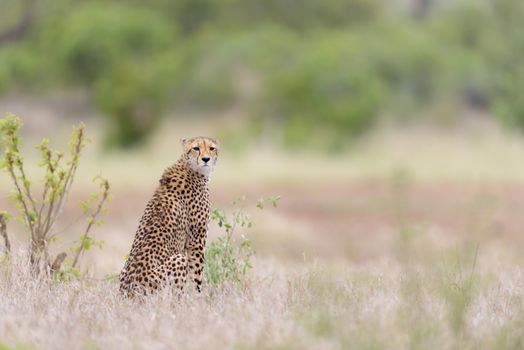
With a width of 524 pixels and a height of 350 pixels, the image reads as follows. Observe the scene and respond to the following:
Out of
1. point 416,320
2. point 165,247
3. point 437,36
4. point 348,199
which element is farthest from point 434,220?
point 437,36

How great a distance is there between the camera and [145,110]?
28.2 meters

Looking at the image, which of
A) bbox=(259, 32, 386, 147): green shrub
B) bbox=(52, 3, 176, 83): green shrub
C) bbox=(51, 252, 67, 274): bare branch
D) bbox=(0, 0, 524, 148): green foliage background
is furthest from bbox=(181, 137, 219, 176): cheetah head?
bbox=(52, 3, 176, 83): green shrub

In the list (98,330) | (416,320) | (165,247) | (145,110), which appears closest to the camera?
(416,320)

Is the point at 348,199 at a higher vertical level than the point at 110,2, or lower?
lower

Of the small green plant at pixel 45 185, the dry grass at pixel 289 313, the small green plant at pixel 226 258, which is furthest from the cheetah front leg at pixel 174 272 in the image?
the small green plant at pixel 45 185

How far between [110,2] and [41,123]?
297 inches

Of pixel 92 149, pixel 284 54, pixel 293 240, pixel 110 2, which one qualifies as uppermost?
pixel 110 2

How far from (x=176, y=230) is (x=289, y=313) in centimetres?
121

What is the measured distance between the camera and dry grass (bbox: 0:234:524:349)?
494 cm

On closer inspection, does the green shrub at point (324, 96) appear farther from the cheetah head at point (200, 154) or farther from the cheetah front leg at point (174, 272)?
the cheetah front leg at point (174, 272)

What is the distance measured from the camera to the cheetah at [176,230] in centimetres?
633

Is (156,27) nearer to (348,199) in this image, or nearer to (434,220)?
(348,199)

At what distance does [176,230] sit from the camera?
6.59m

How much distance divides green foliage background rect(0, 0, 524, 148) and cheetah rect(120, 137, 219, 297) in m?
18.9
